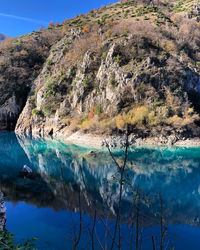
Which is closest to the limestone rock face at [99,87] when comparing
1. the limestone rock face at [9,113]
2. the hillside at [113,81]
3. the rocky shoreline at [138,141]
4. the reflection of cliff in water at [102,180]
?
the hillside at [113,81]

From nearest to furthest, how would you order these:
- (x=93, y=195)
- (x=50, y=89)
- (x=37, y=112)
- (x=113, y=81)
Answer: (x=93, y=195) < (x=113, y=81) < (x=37, y=112) < (x=50, y=89)

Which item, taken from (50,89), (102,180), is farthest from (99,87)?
(102,180)

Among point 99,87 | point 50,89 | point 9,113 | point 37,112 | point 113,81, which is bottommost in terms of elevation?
point 9,113

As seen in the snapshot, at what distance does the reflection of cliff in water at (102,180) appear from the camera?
10.2 metres

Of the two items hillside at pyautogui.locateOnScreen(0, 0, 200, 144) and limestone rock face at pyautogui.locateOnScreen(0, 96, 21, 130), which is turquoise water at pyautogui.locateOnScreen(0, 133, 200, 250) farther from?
limestone rock face at pyautogui.locateOnScreen(0, 96, 21, 130)

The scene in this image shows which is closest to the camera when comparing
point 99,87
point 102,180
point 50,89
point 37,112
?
point 102,180

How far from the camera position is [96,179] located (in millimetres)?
14422

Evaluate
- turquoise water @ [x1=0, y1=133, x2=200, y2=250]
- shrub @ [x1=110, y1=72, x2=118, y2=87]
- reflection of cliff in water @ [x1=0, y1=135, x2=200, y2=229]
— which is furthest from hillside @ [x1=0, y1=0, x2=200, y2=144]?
turquoise water @ [x1=0, y1=133, x2=200, y2=250]

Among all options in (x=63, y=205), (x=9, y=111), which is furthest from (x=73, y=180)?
(x=9, y=111)

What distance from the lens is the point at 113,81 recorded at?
1272 inches

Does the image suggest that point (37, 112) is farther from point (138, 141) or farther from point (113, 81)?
point (138, 141)

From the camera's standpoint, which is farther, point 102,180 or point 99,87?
point 99,87

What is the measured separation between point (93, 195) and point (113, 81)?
78.8 feet

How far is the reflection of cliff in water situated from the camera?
1020 centimetres
